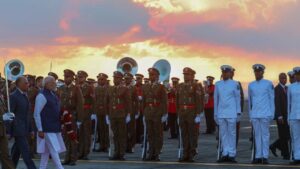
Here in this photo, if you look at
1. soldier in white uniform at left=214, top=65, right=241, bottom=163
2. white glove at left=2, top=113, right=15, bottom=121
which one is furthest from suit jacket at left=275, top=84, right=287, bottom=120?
white glove at left=2, top=113, right=15, bottom=121

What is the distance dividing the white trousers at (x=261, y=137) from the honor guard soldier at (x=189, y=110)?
139 cm

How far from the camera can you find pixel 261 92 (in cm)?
1752

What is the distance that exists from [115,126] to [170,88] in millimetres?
10765

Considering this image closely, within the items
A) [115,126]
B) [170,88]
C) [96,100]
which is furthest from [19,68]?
[115,126]

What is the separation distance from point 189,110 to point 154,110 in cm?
94

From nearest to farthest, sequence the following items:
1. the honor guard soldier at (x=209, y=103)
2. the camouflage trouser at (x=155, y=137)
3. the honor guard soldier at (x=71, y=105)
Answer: the honor guard soldier at (x=71, y=105) → the camouflage trouser at (x=155, y=137) → the honor guard soldier at (x=209, y=103)

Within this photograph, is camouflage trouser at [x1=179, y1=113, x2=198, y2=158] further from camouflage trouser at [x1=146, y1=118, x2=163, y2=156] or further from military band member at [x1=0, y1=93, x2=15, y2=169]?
military band member at [x1=0, y1=93, x2=15, y2=169]

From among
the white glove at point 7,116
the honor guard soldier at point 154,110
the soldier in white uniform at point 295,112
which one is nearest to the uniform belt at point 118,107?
the honor guard soldier at point 154,110

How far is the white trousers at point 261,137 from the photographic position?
1748cm

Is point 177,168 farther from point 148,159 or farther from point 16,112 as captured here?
point 16,112

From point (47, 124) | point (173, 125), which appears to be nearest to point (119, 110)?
point (47, 124)

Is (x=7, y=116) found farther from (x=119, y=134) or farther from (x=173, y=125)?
(x=173, y=125)

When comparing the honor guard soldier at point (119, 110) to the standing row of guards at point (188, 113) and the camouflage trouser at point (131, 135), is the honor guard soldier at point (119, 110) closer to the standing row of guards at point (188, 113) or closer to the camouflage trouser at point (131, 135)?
the standing row of guards at point (188, 113)

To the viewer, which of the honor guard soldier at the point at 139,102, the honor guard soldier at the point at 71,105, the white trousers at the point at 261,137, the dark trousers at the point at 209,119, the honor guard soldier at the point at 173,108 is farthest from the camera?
the dark trousers at the point at 209,119
